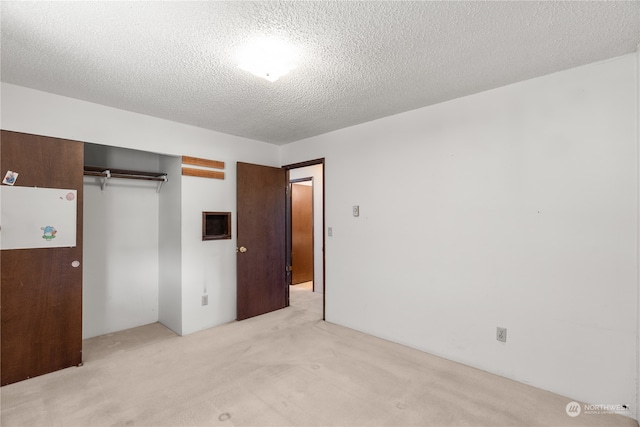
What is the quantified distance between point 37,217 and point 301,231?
386 cm

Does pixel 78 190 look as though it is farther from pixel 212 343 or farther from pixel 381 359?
pixel 381 359

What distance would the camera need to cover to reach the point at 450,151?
9.02ft

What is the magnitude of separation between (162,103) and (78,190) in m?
1.08

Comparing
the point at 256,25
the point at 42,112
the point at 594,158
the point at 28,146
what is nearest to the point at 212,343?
the point at 28,146

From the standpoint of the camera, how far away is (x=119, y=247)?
346 cm

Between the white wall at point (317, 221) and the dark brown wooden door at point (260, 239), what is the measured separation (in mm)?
1075

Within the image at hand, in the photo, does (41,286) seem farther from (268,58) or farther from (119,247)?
(268,58)

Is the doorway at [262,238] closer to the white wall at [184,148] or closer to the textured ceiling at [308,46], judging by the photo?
the white wall at [184,148]

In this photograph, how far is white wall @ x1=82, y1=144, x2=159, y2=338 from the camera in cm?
327

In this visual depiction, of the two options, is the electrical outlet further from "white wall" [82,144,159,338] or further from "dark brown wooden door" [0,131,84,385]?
"white wall" [82,144,159,338]

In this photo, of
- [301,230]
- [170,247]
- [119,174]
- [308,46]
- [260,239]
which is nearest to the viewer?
[308,46]
